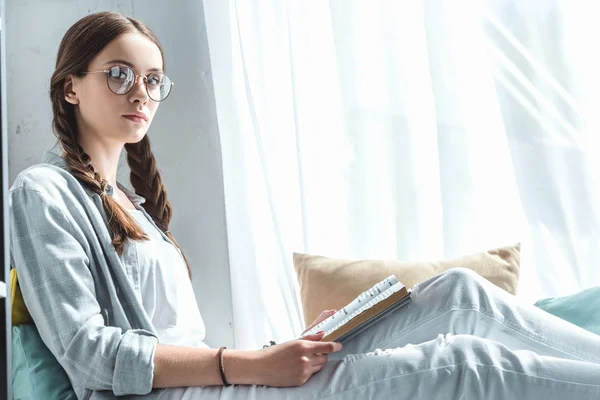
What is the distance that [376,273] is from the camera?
78.7 inches

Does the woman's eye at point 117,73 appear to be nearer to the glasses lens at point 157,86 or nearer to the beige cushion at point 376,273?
the glasses lens at point 157,86

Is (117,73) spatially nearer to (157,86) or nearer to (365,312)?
(157,86)

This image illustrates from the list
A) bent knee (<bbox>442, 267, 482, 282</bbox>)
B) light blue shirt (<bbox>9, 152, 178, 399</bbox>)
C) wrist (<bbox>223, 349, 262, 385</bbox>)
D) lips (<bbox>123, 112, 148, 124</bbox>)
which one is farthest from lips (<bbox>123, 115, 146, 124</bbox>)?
bent knee (<bbox>442, 267, 482, 282</bbox>)

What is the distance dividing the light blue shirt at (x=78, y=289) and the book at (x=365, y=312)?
33 cm

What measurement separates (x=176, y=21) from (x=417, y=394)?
1795 mm

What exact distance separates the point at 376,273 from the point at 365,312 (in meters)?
0.69

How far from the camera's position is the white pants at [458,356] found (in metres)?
1.13

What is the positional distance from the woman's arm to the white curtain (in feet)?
3.53

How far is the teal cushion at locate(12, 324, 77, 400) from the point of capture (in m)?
1.37

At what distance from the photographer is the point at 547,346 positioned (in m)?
1.29

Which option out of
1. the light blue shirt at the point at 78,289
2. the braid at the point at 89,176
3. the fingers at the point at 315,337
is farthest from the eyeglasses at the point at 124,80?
the fingers at the point at 315,337

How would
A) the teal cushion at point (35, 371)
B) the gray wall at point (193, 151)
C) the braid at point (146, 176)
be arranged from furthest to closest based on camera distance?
the gray wall at point (193, 151), the braid at point (146, 176), the teal cushion at point (35, 371)

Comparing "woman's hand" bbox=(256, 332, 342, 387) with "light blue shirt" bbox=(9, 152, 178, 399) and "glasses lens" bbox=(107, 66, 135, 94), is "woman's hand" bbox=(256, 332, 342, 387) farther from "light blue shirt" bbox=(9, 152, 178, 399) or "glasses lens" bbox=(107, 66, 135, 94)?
"glasses lens" bbox=(107, 66, 135, 94)

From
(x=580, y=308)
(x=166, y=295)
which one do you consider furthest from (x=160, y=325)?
(x=580, y=308)
